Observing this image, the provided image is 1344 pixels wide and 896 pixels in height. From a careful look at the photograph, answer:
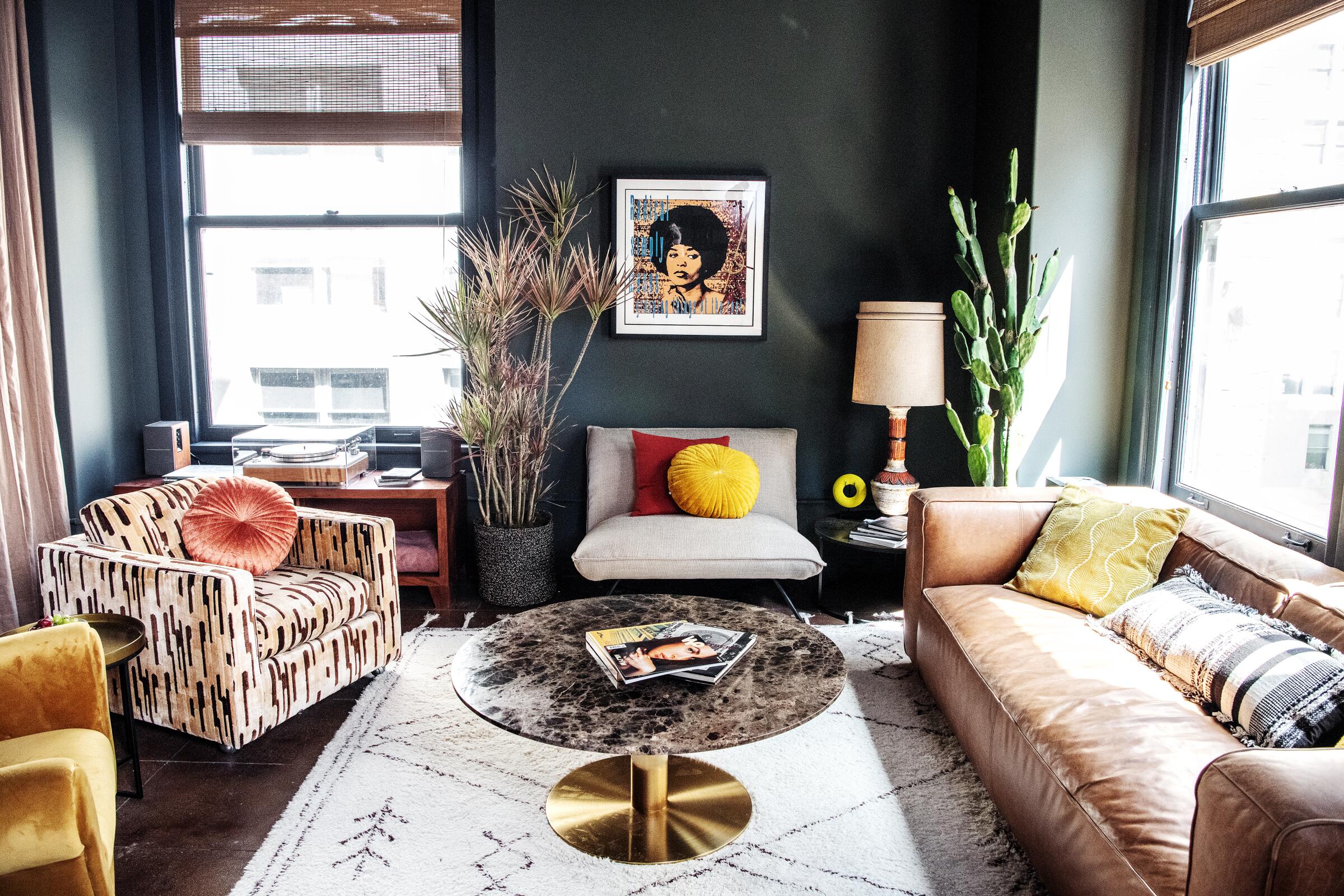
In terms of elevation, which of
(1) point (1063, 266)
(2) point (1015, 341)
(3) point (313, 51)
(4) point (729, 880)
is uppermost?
(3) point (313, 51)

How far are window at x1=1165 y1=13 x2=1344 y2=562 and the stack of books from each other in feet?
10.1

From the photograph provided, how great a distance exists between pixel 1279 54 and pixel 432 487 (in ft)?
11.3

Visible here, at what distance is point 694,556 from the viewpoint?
363 cm

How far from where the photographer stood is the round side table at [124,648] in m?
2.30

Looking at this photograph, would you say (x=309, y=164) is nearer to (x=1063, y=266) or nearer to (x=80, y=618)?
(x=80, y=618)

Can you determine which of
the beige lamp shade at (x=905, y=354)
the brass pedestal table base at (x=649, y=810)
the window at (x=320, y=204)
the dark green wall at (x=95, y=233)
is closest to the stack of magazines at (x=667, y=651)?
the brass pedestal table base at (x=649, y=810)

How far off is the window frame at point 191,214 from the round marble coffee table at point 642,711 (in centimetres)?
230

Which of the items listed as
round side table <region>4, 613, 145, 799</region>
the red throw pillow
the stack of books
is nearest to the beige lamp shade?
the red throw pillow

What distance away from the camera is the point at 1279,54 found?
2941 millimetres

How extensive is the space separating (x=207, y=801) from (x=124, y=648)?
18.3 inches

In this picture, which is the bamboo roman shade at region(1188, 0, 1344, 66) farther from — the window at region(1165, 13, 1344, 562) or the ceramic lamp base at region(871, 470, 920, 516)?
the ceramic lamp base at region(871, 470, 920, 516)

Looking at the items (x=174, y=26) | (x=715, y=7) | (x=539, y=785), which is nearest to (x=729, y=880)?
(x=539, y=785)

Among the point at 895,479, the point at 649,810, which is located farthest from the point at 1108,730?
the point at 895,479

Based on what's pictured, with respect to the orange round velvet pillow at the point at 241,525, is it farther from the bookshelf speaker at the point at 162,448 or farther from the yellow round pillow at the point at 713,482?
the yellow round pillow at the point at 713,482
